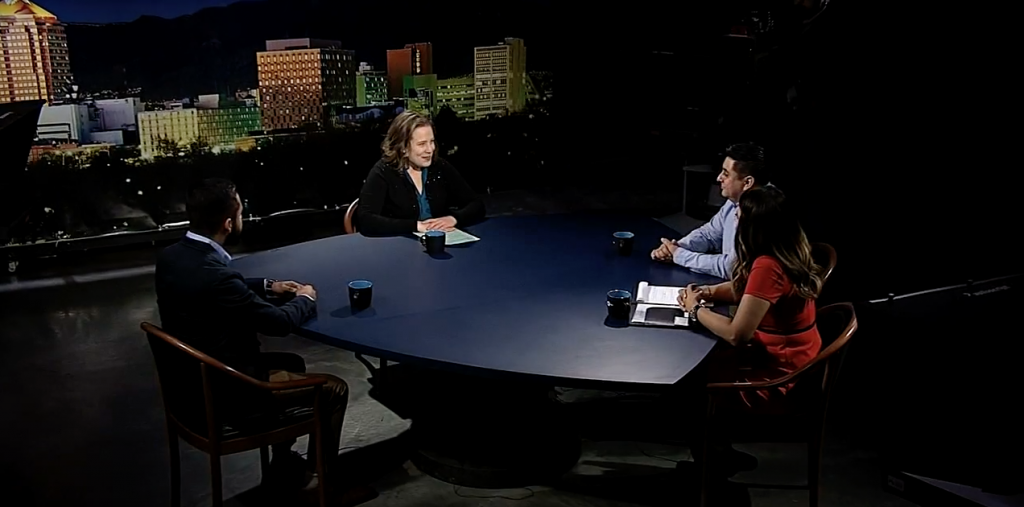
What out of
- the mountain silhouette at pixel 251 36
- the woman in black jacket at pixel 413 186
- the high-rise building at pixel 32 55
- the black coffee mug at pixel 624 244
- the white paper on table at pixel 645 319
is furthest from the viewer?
the mountain silhouette at pixel 251 36

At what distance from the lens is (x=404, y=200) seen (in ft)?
13.1

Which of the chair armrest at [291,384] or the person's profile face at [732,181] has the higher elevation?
the person's profile face at [732,181]

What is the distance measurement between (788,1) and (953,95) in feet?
3.63

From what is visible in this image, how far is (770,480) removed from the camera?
3.02 metres

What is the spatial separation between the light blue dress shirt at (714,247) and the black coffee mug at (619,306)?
1.80 feet

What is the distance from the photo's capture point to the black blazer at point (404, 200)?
3768 millimetres

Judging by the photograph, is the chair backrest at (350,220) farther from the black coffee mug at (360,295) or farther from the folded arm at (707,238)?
the folded arm at (707,238)

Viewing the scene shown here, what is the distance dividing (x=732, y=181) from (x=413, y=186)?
5.07 feet

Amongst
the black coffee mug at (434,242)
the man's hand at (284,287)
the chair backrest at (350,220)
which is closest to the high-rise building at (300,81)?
the chair backrest at (350,220)

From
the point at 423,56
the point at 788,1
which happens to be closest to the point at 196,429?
the point at 788,1

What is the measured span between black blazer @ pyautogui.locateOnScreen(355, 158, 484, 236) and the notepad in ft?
0.56

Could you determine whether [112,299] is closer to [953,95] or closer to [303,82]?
[303,82]

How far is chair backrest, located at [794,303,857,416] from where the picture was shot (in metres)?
2.43

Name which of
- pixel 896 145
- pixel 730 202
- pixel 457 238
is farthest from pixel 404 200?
pixel 896 145
